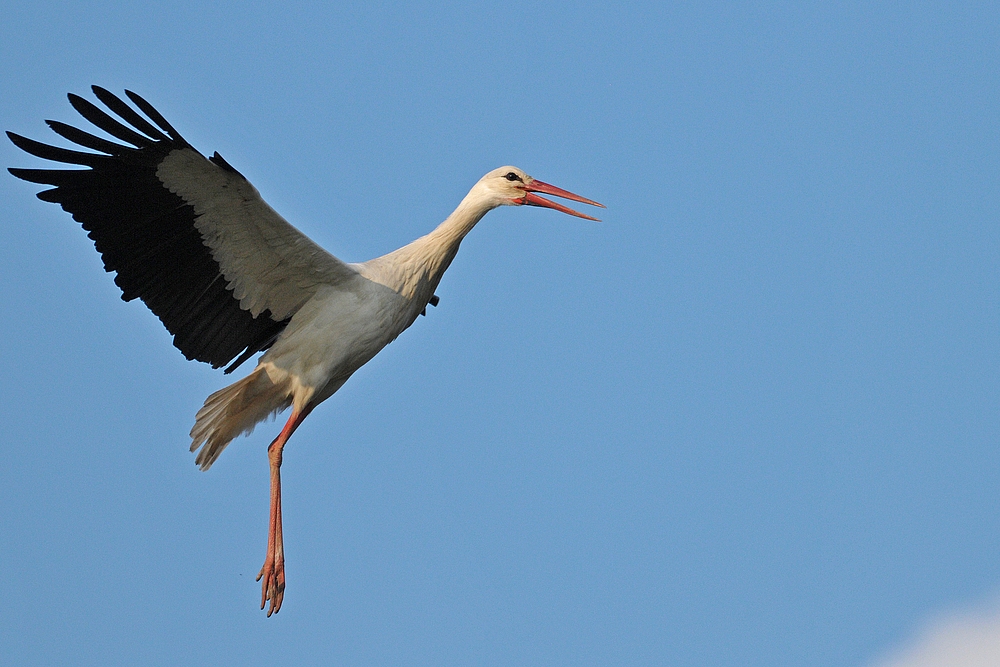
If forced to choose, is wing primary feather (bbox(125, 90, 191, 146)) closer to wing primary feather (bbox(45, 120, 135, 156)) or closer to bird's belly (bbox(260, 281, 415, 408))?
wing primary feather (bbox(45, 120, 135, 156))

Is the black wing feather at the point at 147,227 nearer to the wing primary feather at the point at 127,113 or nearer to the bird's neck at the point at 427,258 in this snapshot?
the wing primary feather at the point at 127,113

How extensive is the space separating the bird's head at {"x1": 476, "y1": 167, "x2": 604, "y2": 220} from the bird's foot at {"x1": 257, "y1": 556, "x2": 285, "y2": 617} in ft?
9.77

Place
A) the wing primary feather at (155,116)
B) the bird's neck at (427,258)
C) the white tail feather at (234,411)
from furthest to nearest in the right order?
the white tail feather at (234,411), the bird's neck at (427,258), the wing primary feather at (155,116)

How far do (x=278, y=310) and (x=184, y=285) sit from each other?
0.66 meters

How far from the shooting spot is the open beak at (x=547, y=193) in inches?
386

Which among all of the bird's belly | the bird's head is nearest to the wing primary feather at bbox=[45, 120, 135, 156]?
the bird's belly

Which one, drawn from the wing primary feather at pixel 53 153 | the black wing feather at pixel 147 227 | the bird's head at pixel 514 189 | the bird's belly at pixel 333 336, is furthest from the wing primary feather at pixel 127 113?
the bird's head at pixel 514 189

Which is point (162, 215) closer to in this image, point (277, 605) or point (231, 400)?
point (231, 400)

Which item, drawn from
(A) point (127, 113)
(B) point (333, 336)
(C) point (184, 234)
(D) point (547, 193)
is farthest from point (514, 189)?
(A) point (127, 113)

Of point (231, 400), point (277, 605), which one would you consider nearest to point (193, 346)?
point (231, 400)

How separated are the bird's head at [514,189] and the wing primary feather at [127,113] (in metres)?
2.38

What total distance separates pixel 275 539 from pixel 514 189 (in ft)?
9.74

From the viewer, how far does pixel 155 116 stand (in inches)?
327

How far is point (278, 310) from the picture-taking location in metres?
9.35
